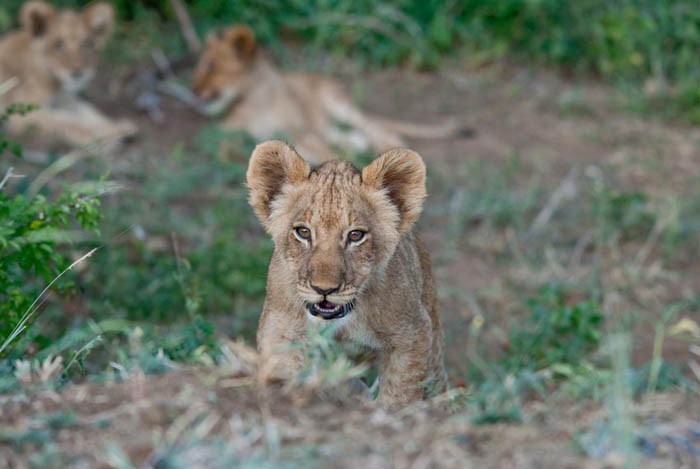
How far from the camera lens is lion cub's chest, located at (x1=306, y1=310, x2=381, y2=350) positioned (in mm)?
4687

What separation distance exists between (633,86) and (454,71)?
6.06 ft

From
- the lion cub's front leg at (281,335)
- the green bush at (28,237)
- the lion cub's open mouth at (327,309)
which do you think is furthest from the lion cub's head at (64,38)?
the lion cub's open mouth at (327,309)

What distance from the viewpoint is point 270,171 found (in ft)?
16.3

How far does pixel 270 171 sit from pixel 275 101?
6.28 meters

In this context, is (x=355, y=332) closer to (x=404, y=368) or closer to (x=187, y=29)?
(x=404, y=368)

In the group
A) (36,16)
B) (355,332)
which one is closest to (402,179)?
(355,332)

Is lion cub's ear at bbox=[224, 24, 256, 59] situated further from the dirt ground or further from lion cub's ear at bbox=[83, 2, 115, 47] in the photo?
the dirt ground

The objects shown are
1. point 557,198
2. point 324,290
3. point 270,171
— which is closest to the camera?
point 324,290

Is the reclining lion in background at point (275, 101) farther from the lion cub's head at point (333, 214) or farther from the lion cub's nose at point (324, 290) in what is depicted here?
the lion cub's nose at point (324, 290)

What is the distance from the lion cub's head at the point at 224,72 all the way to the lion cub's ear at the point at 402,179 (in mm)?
6332

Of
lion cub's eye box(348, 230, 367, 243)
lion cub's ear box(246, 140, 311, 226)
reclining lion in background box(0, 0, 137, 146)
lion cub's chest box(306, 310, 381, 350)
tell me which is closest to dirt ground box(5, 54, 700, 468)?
lion cub's chest box(306, 310, 381, 350)

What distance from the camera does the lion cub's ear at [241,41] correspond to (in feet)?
35.8

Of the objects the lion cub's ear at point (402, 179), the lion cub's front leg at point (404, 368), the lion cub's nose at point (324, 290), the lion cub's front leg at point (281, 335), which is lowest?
the lion cub's front leg at point (404, 368)

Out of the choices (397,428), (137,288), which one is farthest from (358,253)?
(137,288)
